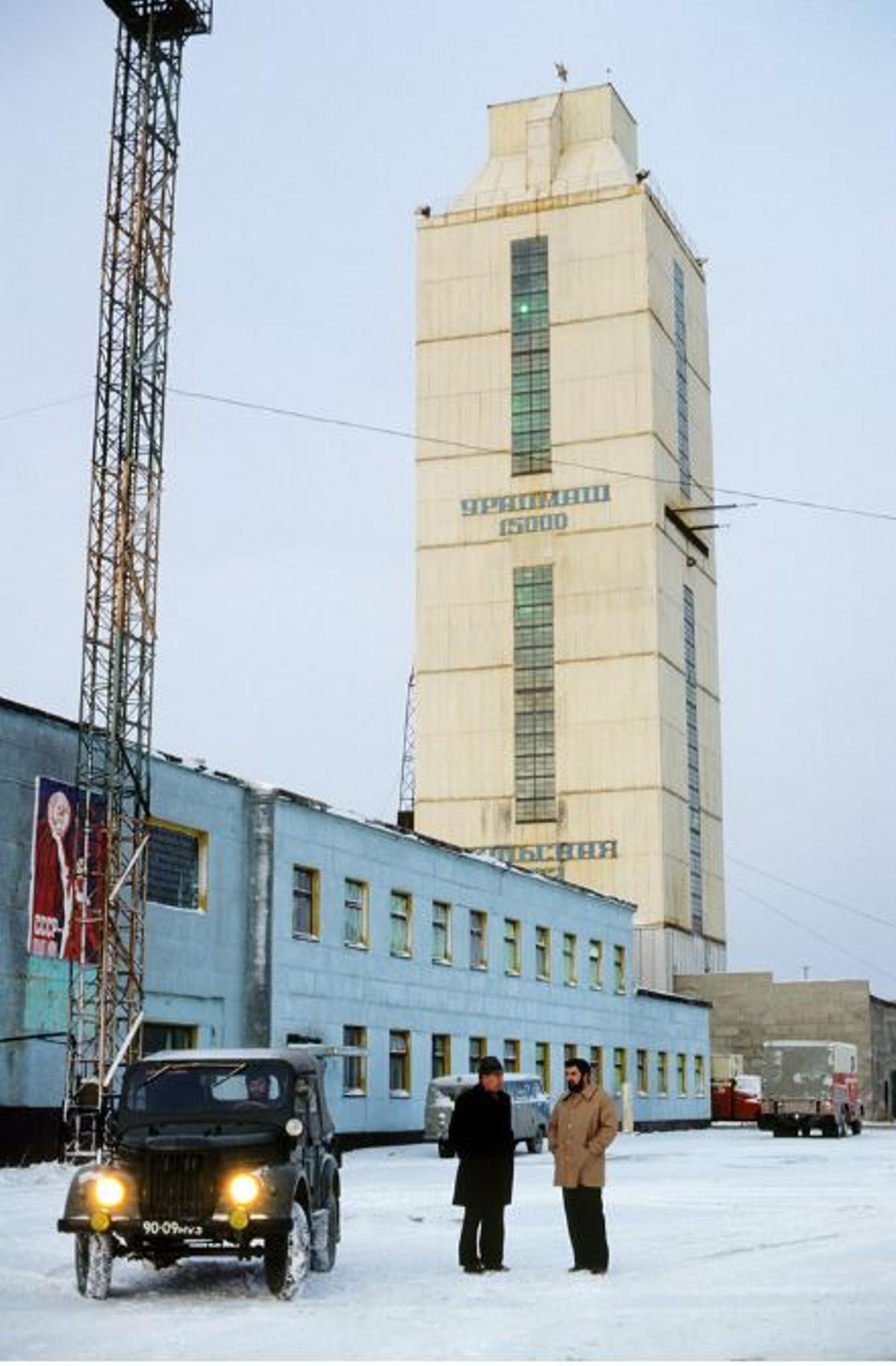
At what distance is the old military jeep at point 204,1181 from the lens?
13664 mm

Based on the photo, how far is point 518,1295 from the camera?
13648mm

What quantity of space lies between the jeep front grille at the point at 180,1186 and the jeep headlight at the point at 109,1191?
0.57 feet

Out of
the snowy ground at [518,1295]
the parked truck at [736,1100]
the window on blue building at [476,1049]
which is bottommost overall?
the parked truck at [736,1100]

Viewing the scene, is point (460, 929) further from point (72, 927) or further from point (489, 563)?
point (489, 563)

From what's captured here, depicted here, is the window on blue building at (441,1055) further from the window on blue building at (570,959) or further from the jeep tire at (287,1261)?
the jeep tire at (287,1261)

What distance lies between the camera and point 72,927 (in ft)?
115

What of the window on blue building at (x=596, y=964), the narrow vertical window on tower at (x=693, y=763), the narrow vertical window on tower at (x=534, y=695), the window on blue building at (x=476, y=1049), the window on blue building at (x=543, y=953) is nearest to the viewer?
the window on blue building at (x=476, y=1049)

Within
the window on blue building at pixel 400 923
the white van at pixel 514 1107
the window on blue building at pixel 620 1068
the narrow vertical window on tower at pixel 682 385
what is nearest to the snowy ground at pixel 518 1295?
the white van at pixel 514 1107

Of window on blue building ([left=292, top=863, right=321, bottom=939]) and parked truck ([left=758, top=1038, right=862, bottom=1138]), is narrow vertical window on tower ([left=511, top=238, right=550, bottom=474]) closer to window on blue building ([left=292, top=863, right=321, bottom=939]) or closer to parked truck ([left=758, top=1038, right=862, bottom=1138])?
parked truck ([left=758, top=1038, right=862, bottom=1138])

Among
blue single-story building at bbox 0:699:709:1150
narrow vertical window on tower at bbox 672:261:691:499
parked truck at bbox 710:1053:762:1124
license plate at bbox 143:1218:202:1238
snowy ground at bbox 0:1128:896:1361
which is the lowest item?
parked truck at bbox 710:1053:762:1124

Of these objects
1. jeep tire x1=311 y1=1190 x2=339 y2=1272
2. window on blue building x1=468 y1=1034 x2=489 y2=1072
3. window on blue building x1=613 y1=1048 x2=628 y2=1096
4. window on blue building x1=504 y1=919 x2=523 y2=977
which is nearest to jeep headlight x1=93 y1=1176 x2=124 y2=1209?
jeep tire x1=311 y1=1190 x2=339 y2=1272

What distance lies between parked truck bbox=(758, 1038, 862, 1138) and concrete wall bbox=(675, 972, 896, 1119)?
36.4 m

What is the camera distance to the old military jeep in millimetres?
13664

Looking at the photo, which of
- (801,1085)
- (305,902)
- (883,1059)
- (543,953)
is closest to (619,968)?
(543,953)
